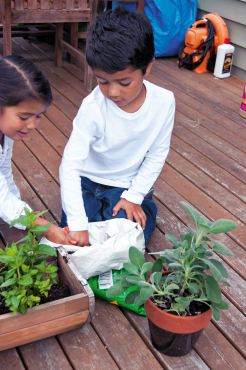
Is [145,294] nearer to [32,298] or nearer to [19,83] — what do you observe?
[32,298]

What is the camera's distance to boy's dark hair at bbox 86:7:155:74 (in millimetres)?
1752

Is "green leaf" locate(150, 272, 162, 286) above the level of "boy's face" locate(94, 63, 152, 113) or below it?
below

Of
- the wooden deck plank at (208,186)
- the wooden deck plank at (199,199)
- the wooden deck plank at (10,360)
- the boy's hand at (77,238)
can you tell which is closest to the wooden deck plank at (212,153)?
the wooden deck plank at (208,186)

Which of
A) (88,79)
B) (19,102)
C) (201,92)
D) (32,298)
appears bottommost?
(201,92)

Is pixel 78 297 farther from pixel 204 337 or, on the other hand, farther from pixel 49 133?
pixel 49 133

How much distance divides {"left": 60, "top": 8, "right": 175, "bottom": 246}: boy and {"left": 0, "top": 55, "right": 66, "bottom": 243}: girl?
0.18 metres

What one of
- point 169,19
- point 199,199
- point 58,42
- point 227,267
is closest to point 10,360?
point 227,267

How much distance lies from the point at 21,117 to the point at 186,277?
0.76 m

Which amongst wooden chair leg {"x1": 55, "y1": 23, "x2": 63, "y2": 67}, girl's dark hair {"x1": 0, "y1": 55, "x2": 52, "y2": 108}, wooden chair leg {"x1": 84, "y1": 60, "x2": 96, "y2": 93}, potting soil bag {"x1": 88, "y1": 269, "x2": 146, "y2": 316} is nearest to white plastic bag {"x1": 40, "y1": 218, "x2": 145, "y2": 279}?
potting soil bag {"x1": 88, "y1": 269, "x2": 146, "y2": 316}

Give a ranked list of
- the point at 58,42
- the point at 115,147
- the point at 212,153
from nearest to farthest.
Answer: the point at 115,147 → the point at 212,153 → the point at 58,42

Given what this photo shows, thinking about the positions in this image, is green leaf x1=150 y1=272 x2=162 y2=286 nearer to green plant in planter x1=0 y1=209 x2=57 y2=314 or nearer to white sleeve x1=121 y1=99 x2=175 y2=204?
green plant in planter x1=0 y1=209 x2=57 y2=314

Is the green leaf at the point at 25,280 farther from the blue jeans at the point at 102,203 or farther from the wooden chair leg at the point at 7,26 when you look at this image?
the wooden chair leg at the point at 7,26

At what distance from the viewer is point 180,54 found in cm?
443

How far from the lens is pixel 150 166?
2133mm
